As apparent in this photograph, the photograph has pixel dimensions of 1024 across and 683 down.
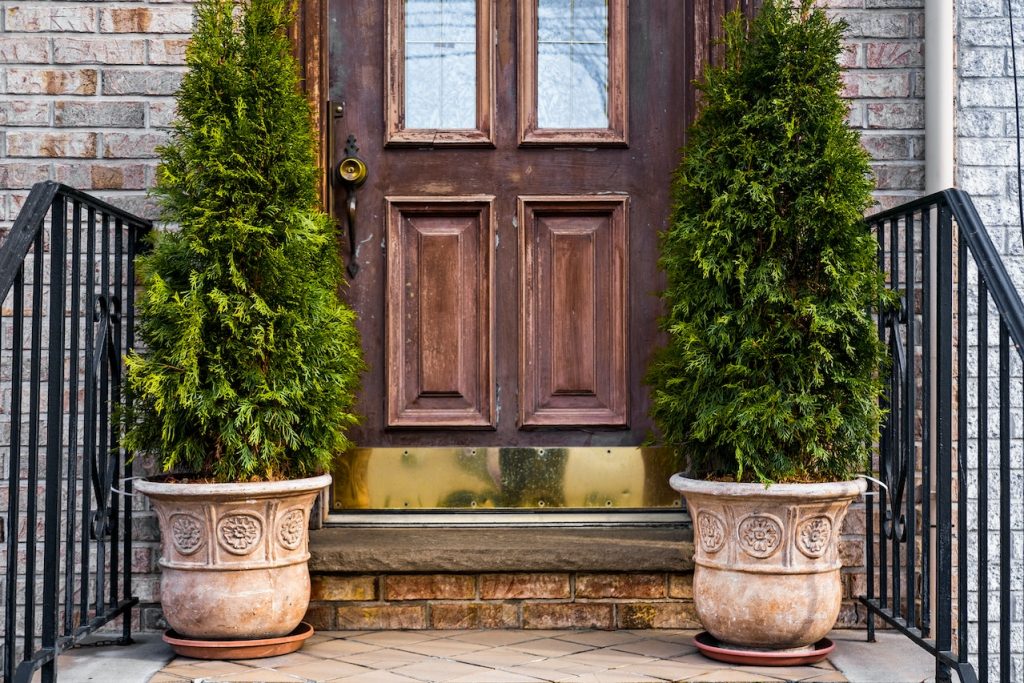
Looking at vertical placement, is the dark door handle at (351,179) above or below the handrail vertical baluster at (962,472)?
above

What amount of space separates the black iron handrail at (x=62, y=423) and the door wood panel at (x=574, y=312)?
3.89 feet

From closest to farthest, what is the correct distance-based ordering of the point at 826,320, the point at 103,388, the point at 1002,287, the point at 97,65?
the point at 1002,287
the point at 826,320
the point at 103,388
the point at 97,65

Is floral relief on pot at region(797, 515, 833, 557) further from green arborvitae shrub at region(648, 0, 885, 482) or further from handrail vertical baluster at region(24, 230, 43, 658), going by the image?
handrail vertical baluster at region(24, 230, 43, 658)

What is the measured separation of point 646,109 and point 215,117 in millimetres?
1390

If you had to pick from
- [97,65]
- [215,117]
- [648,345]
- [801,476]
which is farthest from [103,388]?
[801,476]

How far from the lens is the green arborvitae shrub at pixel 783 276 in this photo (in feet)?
8.57

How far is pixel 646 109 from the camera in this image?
11.2 feet

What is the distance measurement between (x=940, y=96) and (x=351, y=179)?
1.77 m

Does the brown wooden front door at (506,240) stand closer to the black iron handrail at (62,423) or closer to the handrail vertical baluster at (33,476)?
the black iron handrail at (62,423)

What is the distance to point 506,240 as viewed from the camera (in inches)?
133

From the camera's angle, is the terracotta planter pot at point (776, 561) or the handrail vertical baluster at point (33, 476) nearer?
the handrail vertical baluster at point (33, 476)

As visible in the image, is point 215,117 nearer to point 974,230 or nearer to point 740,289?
point 740,289

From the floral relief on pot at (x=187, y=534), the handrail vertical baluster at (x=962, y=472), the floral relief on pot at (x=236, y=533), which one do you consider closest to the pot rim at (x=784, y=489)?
the handrail vertical baluster at (x=962, y=472)

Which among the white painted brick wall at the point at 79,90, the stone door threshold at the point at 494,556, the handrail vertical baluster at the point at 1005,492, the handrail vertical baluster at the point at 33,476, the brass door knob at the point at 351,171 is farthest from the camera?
the brass door knob at the point at 351,171
